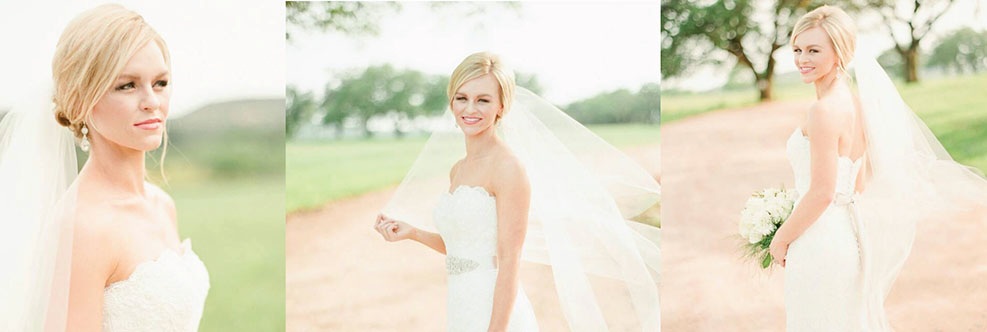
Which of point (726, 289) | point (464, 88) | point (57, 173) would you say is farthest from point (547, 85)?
point (57, 173)

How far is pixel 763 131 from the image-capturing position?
6.66 m

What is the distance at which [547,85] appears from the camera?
24.5ft

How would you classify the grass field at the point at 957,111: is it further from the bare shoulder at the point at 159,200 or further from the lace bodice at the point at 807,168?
the bare shoulder at the point at 159,200

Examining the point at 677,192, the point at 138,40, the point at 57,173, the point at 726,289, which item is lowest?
the point at 726,289

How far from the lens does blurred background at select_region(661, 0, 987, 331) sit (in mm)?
5980

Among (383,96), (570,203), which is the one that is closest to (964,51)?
(570,203)

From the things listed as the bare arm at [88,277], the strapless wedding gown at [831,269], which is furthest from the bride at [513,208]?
the bare arm at [88,277]

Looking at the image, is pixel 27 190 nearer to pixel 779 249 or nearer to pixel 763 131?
Answer: pixel 779 249

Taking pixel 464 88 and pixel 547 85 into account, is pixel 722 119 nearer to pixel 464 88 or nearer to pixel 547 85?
pixel 547 85

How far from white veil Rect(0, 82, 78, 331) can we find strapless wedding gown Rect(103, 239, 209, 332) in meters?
0.18

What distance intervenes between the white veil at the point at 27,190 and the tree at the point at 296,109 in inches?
195

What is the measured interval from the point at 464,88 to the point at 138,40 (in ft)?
4.47

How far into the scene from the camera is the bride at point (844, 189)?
3.51 metres

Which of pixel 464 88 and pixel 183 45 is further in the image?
pixel 183 45
